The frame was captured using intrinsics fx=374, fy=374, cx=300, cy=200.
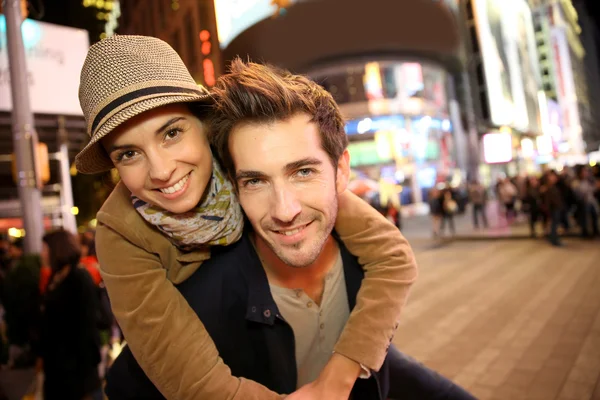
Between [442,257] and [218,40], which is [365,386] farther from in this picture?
[442,257]

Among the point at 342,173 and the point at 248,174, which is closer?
the point at 248,174

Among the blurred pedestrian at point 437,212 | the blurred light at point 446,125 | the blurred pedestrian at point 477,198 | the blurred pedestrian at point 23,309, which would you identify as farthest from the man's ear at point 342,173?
the blurred light at point 446,125

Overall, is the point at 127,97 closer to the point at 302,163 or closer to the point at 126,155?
the point at 126,155

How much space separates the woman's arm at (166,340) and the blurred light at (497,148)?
22237 mm

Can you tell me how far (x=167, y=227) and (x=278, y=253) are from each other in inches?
17.1

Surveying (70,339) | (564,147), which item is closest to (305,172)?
(70,339)

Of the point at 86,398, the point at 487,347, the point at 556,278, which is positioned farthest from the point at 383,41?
the point at 86,398

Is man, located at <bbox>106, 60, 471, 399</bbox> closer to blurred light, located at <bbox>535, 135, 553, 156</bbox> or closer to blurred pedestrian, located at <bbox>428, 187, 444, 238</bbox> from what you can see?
blurred pedestrian, located at <bbox>428, 187, 444, 238</bbox>

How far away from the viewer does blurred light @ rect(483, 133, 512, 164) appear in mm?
20433

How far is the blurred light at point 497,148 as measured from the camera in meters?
20.4

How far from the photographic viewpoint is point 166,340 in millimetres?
1261

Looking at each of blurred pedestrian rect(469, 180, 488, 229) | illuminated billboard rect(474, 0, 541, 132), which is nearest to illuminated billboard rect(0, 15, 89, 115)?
blurred pedestrian rect(469, 180, 488, 229)

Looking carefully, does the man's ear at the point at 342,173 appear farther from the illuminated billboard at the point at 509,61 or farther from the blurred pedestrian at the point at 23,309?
the illuminated billboard at the point at 509,61

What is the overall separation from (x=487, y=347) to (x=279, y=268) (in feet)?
11.4
